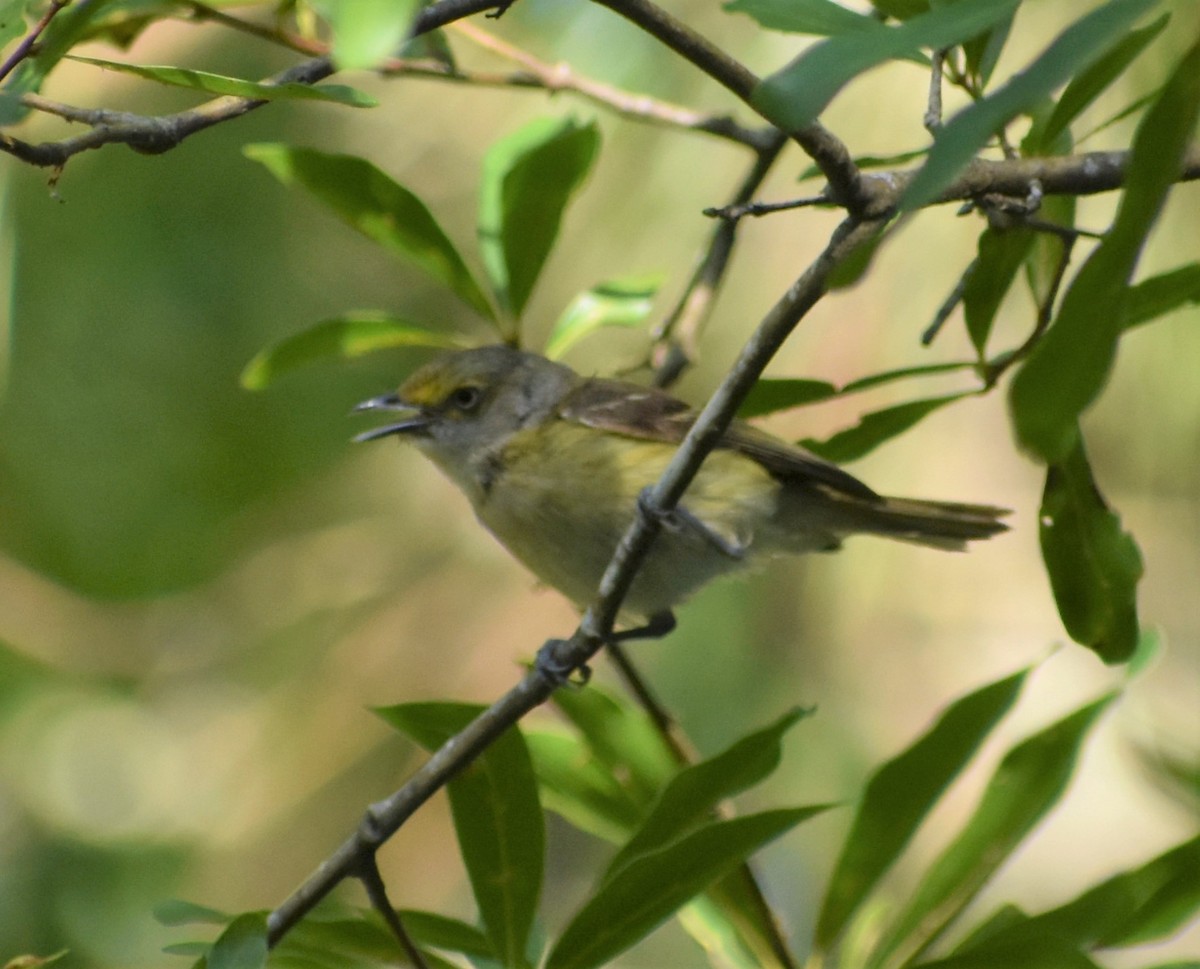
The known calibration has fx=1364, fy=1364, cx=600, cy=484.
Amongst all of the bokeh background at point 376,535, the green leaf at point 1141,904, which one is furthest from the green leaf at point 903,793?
the bokeh background at point 376,535

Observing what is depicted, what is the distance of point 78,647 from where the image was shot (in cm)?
494

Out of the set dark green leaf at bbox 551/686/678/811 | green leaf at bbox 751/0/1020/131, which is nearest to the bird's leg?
dark green leaf at bbox 551/686/678/811

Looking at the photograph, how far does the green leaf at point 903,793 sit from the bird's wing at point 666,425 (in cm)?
108

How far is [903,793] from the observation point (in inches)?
82.0

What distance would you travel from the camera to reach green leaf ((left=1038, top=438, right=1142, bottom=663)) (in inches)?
71.6

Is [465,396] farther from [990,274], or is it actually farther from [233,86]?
[233,86]

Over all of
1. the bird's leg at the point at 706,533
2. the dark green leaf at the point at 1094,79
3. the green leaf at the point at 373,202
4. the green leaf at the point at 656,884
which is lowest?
the green leaf at the point at 656,884

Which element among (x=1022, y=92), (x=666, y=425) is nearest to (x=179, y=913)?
(x=1022, y=92)

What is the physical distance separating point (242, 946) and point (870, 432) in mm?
1208

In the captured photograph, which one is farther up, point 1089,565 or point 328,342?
point 328,342

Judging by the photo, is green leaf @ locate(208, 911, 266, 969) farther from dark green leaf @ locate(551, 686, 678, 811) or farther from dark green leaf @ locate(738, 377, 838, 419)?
dark green leaf @ locate(738, 377, 838, 419)

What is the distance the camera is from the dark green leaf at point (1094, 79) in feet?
4.81

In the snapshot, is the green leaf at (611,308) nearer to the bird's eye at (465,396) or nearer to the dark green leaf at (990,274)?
the bird's eye at (465,396)

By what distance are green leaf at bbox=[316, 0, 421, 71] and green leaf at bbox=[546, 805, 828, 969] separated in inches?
42.8
